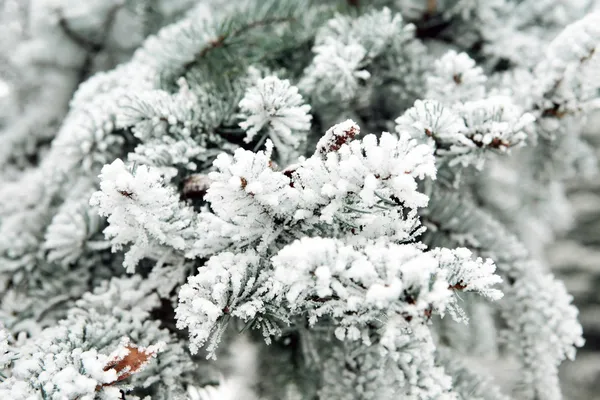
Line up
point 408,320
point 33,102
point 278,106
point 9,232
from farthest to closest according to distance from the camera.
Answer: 1. point 33,102
2. point 9,232
3. point 278,106
4. point 408,320

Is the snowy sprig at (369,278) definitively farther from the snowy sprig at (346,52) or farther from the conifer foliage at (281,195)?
the snowy sprig at (346,52)

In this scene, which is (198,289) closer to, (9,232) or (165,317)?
(165,317)

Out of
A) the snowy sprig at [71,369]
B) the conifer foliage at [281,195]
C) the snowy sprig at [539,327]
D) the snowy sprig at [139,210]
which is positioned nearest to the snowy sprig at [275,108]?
the conifer foliage at [281,195]

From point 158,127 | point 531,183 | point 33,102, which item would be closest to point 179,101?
point 158,127

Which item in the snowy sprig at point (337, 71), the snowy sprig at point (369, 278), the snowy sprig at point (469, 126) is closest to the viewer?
the snowy sprig at point (369, 278)

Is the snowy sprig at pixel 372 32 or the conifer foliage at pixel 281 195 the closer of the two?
the conifer foliage at pixel 281 195

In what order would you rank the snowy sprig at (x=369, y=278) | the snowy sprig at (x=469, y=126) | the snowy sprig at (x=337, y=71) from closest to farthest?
the snowy sprig at (x=369, y=278), the snowy sprig at (x=469, y=126), the snowy sprig at (x=337, y=71)
